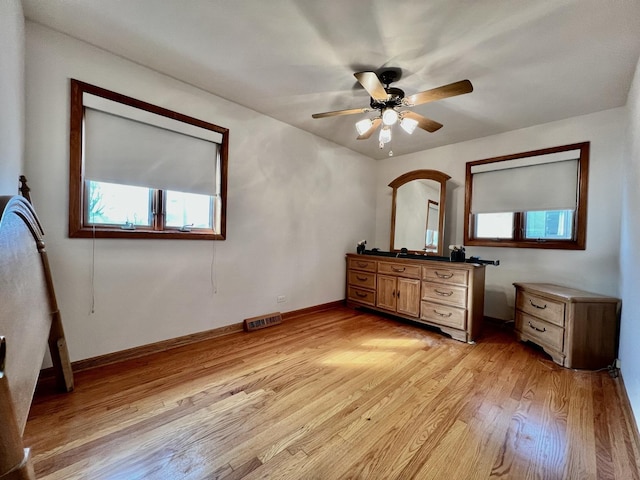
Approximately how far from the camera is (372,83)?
187 cm

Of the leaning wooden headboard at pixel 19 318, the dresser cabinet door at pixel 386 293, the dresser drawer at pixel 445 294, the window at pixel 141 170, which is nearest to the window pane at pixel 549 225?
the dresser drawer at pixel 445 294

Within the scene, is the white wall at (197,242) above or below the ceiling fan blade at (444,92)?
below

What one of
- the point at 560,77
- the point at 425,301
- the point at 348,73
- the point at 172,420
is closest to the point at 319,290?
the point at 425,301

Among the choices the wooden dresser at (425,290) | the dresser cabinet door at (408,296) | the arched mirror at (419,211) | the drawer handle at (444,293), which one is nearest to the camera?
the wooden dresser at (425,290)

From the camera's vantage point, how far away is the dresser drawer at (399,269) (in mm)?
3250

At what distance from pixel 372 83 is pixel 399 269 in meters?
2.26

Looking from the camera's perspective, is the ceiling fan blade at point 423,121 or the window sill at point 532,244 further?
the window sill at point 532,244

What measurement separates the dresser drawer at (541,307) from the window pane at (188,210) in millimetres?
3426

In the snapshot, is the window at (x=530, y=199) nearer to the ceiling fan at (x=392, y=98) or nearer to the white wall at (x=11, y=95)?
the ceiling fan at (x=392, y=98)

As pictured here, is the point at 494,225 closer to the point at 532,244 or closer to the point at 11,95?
the point at 532,244

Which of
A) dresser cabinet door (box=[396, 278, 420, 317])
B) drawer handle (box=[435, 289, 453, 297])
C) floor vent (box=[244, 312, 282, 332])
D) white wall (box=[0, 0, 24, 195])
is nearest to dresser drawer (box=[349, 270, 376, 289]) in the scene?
dresser cabinet door (box=[396, 278, 420, 317])

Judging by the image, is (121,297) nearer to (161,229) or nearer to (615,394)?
(161,229)

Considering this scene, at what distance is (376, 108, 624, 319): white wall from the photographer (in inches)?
102

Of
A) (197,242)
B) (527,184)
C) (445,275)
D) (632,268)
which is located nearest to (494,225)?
(527,184)
